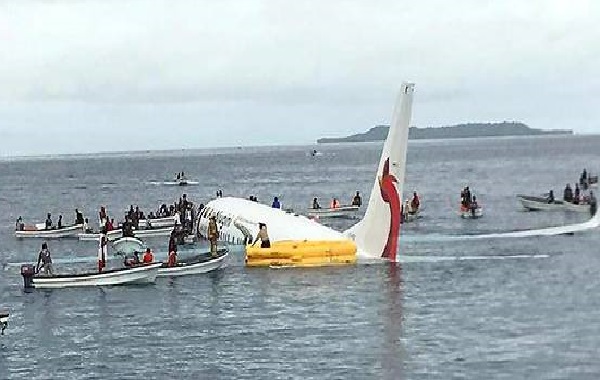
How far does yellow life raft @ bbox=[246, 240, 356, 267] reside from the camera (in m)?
51.0

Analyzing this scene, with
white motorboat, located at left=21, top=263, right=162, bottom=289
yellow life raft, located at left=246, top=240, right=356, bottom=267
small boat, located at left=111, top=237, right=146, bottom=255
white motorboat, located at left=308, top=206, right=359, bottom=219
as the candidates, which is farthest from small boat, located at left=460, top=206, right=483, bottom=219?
white motorboat, located at left=21, top=263, right=162, bottom=289

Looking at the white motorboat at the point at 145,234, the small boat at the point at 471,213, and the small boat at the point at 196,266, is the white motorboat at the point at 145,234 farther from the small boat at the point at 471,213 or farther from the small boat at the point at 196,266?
the small boat at the point at 471,213

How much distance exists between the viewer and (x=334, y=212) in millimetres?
93562

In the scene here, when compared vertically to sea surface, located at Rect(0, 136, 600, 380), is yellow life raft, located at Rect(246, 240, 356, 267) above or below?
above

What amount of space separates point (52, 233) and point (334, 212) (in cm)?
2371

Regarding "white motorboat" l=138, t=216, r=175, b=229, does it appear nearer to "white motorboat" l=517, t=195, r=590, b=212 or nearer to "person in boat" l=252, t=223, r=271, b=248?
"person in boat" l=252, t=223, r=271, b=248

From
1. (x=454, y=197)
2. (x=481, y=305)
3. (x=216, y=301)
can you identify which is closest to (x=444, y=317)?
(x=481, y=305)

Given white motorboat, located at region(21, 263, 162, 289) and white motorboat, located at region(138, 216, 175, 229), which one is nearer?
white motorboat, located at region(21, 263, 162, 289)

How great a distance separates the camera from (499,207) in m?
102

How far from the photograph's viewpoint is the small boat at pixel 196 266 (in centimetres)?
5162

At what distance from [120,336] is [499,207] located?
68.3 m

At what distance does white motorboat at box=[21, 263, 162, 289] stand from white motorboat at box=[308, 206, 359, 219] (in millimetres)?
43154

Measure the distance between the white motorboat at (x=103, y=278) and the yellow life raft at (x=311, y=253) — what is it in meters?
5.89

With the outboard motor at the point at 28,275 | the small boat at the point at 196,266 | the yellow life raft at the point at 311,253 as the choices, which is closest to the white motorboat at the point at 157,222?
the small boat at the point at 196,266
